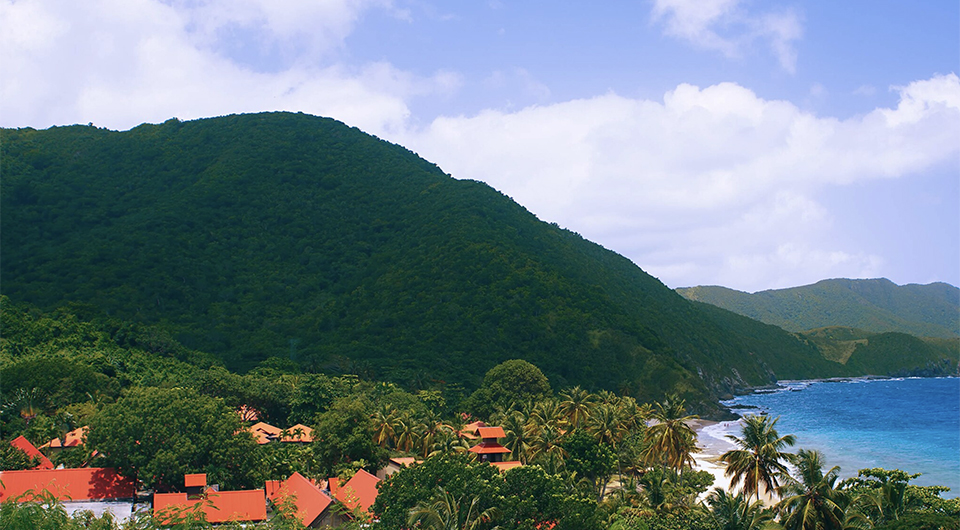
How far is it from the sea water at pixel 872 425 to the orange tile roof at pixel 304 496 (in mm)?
29472

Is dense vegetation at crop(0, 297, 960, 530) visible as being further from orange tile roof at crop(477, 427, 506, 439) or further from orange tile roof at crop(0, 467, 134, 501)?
orange tile roof at crop(477, 427, 506, 439)

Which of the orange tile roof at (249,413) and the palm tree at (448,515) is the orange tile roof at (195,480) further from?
the orange tile roof at (249,413)

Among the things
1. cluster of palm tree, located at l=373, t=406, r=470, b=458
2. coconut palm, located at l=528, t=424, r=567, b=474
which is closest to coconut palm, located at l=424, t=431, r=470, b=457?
cluster of palm tree, located at l=373, t=406, r=470, b=458

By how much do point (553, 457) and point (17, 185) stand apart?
13106 centimetres

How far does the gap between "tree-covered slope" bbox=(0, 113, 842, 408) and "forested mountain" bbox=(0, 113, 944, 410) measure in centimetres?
43

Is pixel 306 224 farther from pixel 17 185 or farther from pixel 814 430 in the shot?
pixel 814 430

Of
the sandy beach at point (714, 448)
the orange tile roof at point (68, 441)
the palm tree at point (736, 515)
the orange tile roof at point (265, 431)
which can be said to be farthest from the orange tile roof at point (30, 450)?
the sandy beach at point (714, 448)

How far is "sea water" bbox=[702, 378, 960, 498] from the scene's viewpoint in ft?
252

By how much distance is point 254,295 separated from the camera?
434 feet

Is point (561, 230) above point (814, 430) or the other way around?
above

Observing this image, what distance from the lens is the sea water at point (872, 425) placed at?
76.9 m

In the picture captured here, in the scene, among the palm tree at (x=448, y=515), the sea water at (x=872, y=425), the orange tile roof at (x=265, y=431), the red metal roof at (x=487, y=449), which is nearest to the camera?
the palm tree at (x=448, y=515)

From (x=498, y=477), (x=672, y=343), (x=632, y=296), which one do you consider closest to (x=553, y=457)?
(x=498, y=477)

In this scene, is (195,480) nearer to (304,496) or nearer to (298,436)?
(304,496)
